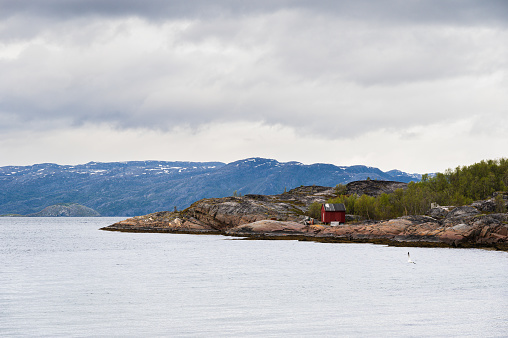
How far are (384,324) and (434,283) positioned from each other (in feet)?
62.3

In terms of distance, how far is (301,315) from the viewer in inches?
1097

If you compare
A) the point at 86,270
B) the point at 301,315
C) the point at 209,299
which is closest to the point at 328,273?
the point at 209,299

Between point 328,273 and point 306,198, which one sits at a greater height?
point 306,198

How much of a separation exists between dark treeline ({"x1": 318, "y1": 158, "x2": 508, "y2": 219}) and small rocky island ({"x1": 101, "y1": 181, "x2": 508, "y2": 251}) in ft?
24.5

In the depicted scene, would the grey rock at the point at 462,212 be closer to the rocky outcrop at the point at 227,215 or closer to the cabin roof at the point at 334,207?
the cabin roof at the point at 334,207

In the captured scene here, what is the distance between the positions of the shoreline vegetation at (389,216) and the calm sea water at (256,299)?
107 feet

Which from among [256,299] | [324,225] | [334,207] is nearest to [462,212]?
[324,225]

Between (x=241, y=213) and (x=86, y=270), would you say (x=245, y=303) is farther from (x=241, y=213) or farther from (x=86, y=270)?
(x=241, y=213)

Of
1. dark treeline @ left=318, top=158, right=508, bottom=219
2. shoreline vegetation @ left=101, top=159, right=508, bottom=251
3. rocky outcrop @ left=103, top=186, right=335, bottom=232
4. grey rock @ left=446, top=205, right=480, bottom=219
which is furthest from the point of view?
rocky outcrop @ left=103, top=186, right=335, bottom=232

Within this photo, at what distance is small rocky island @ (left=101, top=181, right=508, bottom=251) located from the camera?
8812 cm

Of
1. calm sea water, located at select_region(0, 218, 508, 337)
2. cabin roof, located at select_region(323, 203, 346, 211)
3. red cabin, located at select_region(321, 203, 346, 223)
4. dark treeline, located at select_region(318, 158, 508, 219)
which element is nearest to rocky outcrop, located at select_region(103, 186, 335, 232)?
red cabin, located at select_region(321, 203, 346, 223)

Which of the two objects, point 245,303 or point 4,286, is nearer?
point 245,303

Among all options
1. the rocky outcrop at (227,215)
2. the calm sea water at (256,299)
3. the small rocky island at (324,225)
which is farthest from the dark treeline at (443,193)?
the calm sea water at (256,299)

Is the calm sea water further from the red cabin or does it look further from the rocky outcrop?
the rocky outcrop
